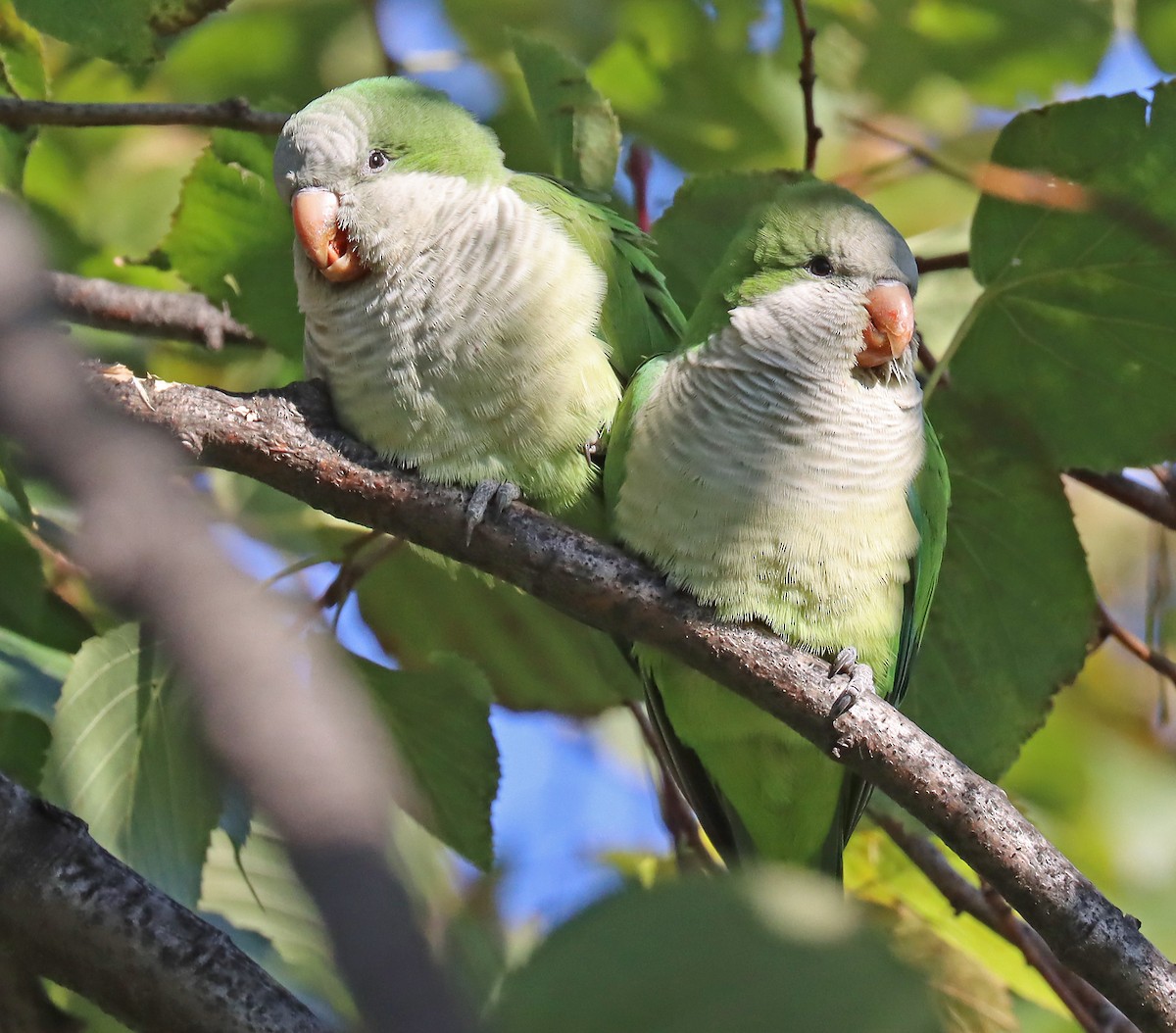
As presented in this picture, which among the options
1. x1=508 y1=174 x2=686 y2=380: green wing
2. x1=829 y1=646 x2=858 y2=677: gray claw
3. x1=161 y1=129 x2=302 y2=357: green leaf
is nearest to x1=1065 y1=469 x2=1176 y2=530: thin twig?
x1=829 y1=646 x2=858 y2=677: gray claw

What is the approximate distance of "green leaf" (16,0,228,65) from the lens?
2.29m

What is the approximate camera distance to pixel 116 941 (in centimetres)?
165

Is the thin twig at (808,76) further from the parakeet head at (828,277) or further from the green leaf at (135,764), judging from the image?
the green leaf at (135,764)

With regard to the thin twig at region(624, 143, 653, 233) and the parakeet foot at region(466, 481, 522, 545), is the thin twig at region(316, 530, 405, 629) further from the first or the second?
the thin twig at region(624, 143, 653, 233)

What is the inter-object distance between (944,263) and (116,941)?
220 cm

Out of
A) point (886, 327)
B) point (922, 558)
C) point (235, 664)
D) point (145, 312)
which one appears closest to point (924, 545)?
point (922, 558)

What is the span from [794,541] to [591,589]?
0.45 m

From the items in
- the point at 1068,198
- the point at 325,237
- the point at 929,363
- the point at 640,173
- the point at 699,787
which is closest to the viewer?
the point at 325,237

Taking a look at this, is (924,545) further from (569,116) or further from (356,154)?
(356,154)

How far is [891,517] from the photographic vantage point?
242cm

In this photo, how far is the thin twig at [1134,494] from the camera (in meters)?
2.87

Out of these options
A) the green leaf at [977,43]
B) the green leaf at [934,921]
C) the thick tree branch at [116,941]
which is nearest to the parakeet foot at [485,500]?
the thick tree branch at [116,941]

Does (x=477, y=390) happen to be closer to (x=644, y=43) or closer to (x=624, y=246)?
(x=624, y=246)

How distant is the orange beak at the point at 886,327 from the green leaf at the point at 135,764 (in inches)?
56.0
